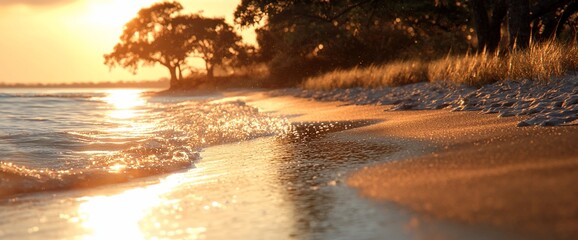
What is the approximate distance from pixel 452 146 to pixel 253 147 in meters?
2.59

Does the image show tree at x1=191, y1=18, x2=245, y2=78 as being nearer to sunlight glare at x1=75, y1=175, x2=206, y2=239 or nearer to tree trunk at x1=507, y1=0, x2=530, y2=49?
tree trunk at x1=507, y1=0, x2=530, y2=49

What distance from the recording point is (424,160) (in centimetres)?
394

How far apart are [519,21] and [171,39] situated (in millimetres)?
40012

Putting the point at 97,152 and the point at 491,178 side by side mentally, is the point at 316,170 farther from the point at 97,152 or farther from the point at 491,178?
the point at 97,152

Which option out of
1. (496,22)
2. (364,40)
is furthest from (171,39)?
(496,22)

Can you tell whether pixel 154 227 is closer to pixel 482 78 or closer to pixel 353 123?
pixel 353 123

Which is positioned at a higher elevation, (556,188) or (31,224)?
(556,188)

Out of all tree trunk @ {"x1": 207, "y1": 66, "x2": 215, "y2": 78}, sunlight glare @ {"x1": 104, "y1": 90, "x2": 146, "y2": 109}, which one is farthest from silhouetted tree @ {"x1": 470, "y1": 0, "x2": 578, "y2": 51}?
tree trunk @ {"x1": 207, "y1": 66, "x2": 215, "y2": 78}

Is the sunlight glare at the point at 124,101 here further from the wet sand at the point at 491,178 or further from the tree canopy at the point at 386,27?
the wet sand at the point at 491,178

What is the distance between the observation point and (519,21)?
1359 centimetres

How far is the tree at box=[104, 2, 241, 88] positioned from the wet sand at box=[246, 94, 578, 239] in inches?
1787

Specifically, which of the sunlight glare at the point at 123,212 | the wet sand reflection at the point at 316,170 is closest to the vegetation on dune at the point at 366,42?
the wet sand reflection at the point at 316,170

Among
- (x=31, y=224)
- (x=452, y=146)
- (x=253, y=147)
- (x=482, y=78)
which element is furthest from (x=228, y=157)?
(x=482, y=78)

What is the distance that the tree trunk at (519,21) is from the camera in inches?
535
